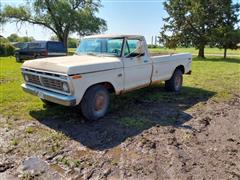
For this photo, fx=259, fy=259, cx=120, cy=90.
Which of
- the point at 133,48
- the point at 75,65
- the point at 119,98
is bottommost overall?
the point at 119,98

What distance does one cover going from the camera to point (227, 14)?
24.0 m

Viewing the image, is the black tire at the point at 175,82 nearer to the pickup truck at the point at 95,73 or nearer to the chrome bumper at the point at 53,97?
the pickup truck at the point at 95,73

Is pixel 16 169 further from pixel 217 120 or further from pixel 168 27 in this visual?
pixel 168 27

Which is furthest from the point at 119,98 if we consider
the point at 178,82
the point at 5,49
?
the point at 5,49

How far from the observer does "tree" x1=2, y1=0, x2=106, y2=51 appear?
3234 cm

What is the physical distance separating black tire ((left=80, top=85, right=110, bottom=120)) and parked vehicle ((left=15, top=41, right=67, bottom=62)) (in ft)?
45.3

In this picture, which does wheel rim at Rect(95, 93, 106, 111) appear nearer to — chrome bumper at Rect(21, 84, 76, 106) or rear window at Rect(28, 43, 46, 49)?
chrome bumper at Rect(21, 84, 76, 106)

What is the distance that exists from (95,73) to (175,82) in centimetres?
393

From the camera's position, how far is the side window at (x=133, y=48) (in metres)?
6.40

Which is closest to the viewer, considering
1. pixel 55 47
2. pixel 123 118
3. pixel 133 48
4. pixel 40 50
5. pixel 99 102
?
pixel 99 102

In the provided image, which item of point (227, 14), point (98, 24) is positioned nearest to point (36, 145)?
point (227, 14)

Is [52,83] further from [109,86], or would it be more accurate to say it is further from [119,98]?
[119,98]

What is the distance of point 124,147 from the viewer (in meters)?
4.42

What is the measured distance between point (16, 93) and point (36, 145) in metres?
4.18
